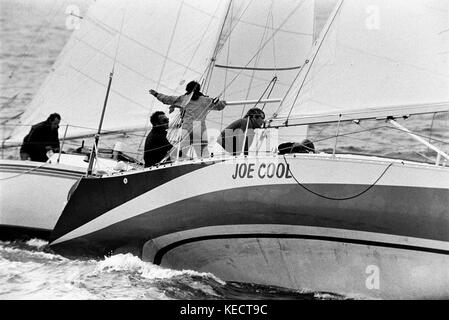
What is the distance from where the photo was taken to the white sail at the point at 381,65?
1087cm

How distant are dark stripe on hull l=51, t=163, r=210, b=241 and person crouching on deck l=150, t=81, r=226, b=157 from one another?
86cm

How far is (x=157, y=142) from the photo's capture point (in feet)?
42.8

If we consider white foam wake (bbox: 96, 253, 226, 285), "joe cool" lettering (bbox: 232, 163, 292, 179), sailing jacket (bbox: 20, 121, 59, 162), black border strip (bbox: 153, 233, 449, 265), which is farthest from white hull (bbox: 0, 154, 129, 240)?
"joe cool" lettering (bbox: 232, 163, 292, 179)

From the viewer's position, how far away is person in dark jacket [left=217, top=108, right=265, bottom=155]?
12.1m

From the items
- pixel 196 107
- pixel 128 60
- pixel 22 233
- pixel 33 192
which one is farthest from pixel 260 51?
pixel 22 233

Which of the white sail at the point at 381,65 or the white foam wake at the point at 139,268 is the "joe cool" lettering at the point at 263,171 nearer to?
the white sail at the point at 381,65

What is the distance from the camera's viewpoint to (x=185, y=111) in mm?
13102

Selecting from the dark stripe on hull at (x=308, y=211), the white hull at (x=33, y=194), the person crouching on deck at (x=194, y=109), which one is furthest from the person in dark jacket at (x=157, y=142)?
the white hull at (x=33, y=194)

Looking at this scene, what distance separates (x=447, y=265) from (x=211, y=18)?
5349mm

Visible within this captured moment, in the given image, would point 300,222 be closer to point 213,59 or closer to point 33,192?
point 213,59

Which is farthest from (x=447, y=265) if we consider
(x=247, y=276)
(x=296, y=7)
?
(x=296, y=7)

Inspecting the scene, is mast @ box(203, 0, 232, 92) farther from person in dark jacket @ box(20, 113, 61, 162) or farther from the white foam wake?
the white foam wake

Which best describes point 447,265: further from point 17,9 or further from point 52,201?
point 17,9
